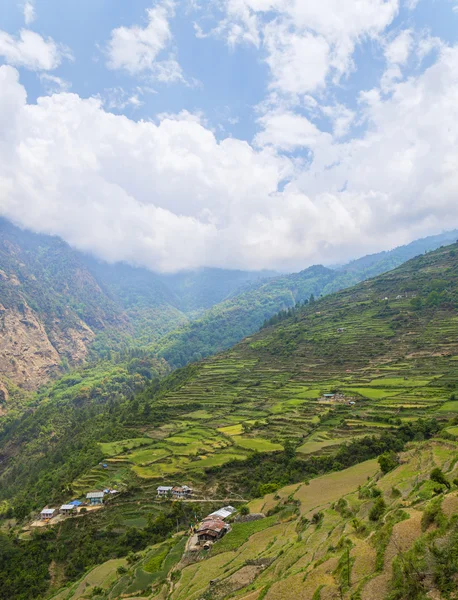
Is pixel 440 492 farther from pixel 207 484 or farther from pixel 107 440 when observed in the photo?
pixel 107 440

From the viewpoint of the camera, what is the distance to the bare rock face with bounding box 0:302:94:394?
16012 centimetres

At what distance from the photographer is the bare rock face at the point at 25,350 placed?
160 metres

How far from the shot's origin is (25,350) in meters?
174

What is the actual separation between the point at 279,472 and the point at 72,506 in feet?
77.2

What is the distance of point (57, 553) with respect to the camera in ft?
128

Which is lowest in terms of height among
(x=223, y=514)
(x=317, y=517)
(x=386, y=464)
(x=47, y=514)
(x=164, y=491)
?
→ (x=223, y=514)

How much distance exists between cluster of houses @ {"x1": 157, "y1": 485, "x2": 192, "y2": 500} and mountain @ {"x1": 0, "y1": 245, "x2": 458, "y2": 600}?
3.56 ft

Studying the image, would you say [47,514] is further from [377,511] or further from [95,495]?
[377,511]

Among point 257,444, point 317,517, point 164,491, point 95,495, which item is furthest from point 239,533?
point 95,495

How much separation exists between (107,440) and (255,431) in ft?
83.6

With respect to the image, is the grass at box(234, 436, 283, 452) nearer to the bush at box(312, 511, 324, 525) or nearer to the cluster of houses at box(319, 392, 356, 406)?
the cluster of houses at box(319, 392, 356, 406)

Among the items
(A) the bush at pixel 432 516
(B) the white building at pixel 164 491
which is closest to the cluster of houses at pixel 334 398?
(B) the white building at pixel 164 491

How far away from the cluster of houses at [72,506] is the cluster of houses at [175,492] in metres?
6.71

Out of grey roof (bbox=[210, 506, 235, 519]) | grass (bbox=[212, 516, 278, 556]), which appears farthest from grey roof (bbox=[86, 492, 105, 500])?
grass (bbox=[212, 516, 278, 556])
